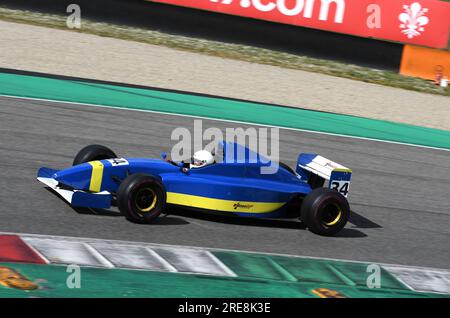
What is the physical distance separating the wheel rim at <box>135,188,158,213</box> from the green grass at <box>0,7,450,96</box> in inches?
476

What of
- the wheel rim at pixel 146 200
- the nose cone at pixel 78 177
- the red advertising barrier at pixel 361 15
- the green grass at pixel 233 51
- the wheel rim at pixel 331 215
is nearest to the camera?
the wheel rim at pixel 146 200

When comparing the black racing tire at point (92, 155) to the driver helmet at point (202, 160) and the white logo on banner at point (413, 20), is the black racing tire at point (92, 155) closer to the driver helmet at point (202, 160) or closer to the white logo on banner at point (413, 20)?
the driver helmet at point (202, 160)

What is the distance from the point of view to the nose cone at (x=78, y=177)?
8.79 metres

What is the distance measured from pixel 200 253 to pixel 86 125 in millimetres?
5175

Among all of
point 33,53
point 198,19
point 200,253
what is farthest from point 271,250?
point 198,19

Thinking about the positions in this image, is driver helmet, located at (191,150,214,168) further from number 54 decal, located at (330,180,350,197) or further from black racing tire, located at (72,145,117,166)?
number 54 decal, located at (330,180,350,197)

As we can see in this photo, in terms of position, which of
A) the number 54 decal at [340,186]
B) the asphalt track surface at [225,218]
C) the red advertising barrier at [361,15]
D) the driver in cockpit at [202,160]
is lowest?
the asphalt track surface at [225,218]

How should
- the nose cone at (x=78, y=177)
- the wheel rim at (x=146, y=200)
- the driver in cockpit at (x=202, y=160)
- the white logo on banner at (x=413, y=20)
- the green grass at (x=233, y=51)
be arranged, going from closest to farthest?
1. the wheel rim at (x=146, y=200)
2. the nose cone at (x=78, y=177)
3. the driver in cockpit at (x=202, y=160)
4. the green grass at (x=233, y=51)
5. the white logo on banner at (x=413, y=20)

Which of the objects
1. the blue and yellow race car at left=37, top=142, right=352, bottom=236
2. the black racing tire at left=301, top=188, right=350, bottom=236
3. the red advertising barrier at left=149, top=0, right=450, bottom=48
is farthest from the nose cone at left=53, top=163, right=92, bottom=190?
Result: the red advertising barrier at left=149, top=0, right=450, bottom=48

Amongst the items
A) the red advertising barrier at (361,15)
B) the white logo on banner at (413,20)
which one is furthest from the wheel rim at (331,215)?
the white logo on banner at (413,20)

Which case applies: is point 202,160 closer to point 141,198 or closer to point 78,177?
point 141,198

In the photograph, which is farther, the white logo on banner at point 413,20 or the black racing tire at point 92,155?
the white logo on banner at point 413,20

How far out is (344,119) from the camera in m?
16.4
